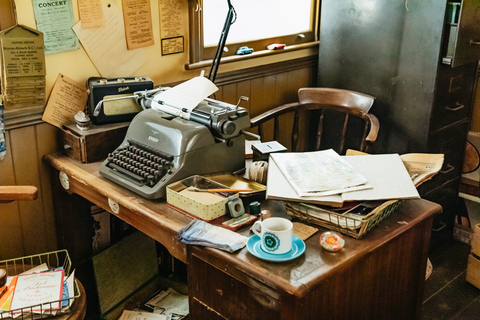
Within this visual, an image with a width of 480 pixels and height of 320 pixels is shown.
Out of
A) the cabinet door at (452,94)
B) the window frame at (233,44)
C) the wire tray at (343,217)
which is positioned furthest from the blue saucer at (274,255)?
the cabinet door at (452,94)

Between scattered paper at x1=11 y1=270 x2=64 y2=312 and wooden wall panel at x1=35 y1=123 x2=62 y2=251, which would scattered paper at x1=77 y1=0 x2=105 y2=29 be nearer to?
wooden wall panel at x1=35 y1=123 x2=62 y2=251

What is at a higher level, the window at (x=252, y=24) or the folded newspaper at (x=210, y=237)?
the window at (x=252, y=24)

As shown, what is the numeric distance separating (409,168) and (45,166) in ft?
4.53

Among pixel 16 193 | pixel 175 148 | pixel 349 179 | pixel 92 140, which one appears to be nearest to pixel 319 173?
pixel 349 179

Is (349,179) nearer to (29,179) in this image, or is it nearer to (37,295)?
(37,295)

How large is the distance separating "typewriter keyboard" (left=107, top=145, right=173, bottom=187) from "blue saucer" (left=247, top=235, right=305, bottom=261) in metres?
0.42

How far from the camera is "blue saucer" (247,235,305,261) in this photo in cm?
135

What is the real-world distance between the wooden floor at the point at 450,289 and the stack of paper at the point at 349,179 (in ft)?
3.21

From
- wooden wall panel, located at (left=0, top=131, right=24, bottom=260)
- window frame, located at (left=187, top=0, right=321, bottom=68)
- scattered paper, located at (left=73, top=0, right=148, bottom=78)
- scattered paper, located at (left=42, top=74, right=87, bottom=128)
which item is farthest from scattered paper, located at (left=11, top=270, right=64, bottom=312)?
window frame, located at (left=187, top=0, right=321, bottom=68)

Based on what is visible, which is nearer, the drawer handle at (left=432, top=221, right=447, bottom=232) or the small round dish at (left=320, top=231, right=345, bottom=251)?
the small round dish at (left=320, top=231, right=345, bottom=251)

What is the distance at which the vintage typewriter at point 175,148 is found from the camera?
1.69 metres

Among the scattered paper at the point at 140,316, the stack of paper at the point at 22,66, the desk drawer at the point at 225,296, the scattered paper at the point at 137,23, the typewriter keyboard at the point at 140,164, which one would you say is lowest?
the scattered paper at the point at 140,316

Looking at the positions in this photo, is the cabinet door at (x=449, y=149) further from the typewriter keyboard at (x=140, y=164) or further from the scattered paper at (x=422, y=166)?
the typewriter keyboard at (x=140, y=164)

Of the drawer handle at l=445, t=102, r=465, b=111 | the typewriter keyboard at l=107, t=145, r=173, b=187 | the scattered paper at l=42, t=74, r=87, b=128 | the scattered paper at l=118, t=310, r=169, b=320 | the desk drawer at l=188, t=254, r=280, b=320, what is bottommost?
the scattered paper at l=118, t=310, r=169, b=320
